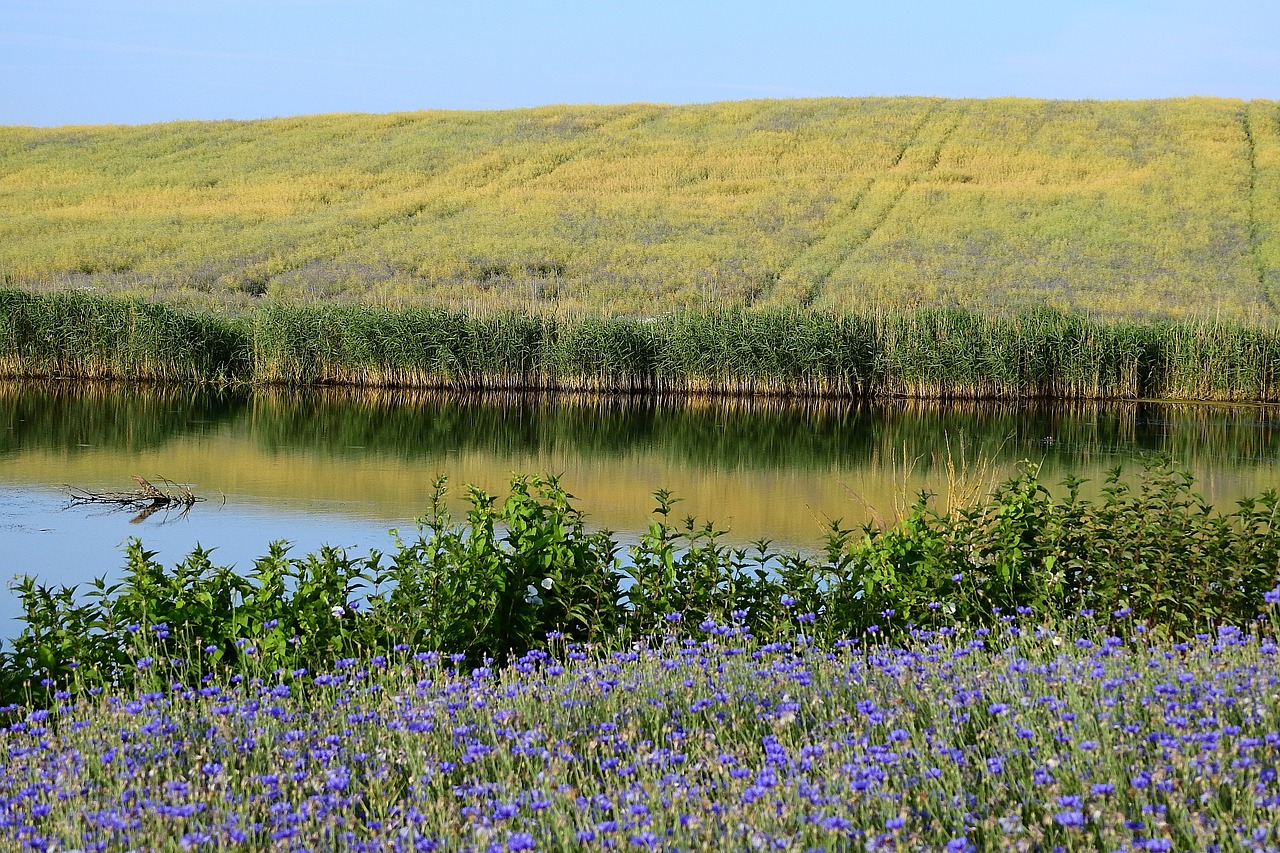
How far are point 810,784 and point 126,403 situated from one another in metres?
23.1

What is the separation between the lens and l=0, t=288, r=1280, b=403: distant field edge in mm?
26750

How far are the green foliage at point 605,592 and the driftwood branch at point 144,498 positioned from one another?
7.02m

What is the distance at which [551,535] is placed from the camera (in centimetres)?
717

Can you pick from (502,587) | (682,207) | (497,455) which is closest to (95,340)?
(497,455)

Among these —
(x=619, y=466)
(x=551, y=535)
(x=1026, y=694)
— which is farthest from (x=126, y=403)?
(x=1026, y=694)

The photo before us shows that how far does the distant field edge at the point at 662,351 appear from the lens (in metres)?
26.8

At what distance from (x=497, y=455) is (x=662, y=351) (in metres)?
10.2

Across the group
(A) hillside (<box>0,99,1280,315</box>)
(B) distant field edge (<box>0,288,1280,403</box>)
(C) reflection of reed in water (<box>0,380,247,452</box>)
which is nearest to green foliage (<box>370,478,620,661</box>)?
(C) reflection of reed in water (<box>0,380,247,452</box>)

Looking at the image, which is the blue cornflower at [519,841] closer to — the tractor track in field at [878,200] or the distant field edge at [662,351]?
the distant field edge at [662,351]

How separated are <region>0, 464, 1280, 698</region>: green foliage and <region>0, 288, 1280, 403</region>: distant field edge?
19.6 metres

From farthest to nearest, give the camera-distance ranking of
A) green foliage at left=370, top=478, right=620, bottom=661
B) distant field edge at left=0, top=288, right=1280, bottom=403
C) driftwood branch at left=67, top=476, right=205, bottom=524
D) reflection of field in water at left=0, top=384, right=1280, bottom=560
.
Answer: distant field edge at left=0, top=288, right=1280, bottom=403, reflection of field in water at left=0, top=384, right=1280, bottom=560, driftwood branch at left=67, top=476, right=205, bottom=524, green foliage at left=370, top=478, right=620, bottom=661

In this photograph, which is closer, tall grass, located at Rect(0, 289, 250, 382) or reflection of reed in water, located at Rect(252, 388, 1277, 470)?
reflection of reed in water, located at Rect(252, 388, 1277, 470)

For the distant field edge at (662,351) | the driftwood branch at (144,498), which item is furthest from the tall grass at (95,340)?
the driftwood branch at (144,498)

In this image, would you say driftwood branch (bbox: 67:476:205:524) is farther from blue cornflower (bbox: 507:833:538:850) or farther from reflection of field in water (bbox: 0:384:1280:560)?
blue cornflower (bbox: 507:833:538:850)
